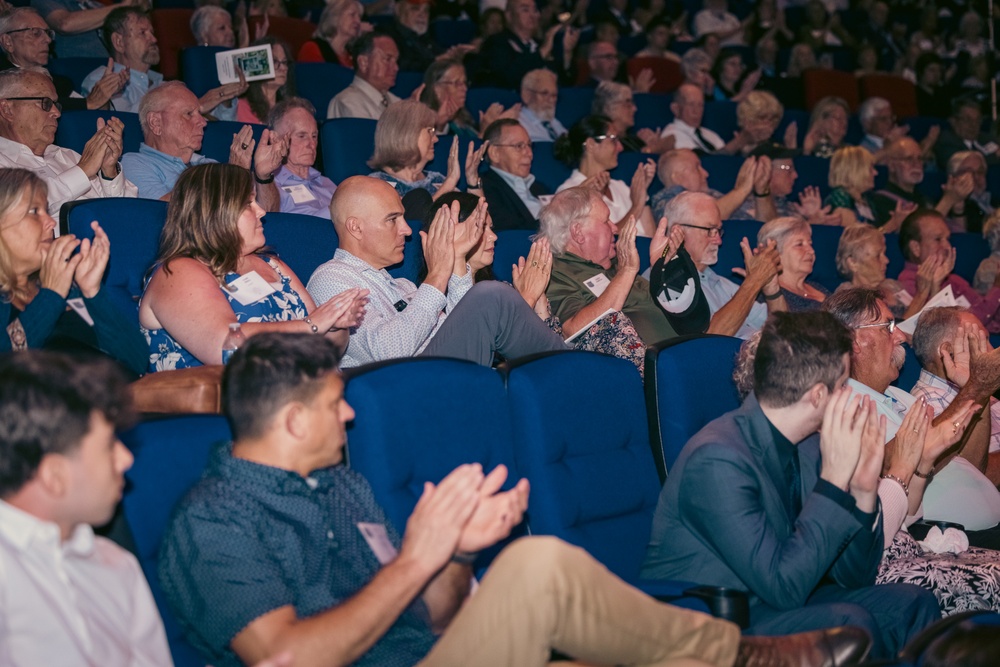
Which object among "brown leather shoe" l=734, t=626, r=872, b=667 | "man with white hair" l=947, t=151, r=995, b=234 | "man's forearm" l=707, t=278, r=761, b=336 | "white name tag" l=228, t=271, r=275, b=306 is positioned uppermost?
"white name tag" l=228, t=271, r=275, b=306

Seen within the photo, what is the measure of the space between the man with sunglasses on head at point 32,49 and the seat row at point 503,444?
2755 mm

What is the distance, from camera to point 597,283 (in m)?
3.80

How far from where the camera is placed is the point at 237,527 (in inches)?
69.4

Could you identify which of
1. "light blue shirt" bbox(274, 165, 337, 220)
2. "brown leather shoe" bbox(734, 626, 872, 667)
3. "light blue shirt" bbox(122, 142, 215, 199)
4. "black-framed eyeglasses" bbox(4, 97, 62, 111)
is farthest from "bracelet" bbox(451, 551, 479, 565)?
"black-framed eyeglasses" bbox(4, 97, 62, 111)

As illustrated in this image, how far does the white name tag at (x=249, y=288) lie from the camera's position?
2908mm

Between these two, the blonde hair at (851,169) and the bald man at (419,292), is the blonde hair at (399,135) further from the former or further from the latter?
the blonde hair at (851,169)

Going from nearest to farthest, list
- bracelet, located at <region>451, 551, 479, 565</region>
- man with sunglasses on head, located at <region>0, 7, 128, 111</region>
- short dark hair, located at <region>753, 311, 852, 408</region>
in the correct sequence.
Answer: bracelet, located at <region>451, 551, 479, 565</region>, short dark hair, located at <region>753, 311, 852, 408</region>, man with sunglasses on head, located at <region>0, 7, 128, 111</region>

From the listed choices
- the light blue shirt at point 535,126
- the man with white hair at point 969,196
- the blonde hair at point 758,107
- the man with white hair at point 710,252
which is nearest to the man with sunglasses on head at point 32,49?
the man with white hair at point 710,252

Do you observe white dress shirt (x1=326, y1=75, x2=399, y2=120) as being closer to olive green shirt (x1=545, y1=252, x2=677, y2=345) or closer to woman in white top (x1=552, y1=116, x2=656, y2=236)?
woman in white top (x1=552, y1=116, x2=656, y2=236)

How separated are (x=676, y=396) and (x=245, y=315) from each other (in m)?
1.14

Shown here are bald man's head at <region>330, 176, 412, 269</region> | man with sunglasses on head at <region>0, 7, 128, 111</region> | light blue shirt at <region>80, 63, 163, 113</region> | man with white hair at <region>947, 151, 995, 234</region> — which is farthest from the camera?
man with white hair at <region>947, 151, 995, 234</region>

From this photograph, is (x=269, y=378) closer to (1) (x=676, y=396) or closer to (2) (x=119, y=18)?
(1) (x=676, y=396)

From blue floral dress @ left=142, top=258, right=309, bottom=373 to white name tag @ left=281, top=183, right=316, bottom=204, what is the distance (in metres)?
1.06

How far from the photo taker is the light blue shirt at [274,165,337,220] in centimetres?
422
